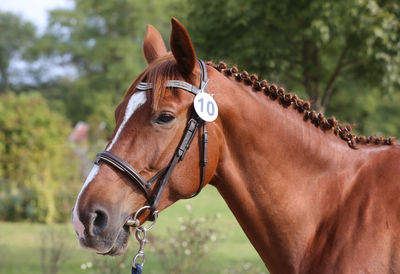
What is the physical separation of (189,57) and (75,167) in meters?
13.5

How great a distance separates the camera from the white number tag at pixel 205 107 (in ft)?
7.04

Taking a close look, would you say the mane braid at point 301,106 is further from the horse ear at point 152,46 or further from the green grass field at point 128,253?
the green grass field at point 128,253

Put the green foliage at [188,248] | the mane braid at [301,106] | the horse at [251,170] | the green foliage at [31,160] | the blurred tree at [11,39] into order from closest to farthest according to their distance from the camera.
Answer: the horse at [251,170] < the mane braid at [301,106] < the green foliage at [188,248] < the green foliage at [31,160] < the blurred tree at [11,39]

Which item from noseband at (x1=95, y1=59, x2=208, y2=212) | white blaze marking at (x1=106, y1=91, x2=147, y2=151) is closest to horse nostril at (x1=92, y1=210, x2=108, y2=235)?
noseband at (x1=95, y1=59, x2=208, y2=212)

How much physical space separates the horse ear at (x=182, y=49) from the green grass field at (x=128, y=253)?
343cm

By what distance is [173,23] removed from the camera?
2.06m

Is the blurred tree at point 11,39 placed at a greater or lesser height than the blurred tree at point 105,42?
greater

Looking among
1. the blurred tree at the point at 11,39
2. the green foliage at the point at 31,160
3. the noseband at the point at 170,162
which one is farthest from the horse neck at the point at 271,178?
the blurred tree at the point at 11,39

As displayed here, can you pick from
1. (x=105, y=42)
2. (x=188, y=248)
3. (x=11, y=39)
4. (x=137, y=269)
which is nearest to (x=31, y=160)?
(x=188, y=248)

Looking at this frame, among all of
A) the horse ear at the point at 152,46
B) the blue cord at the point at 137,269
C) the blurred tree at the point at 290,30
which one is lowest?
the blue cord at the point at 137,269

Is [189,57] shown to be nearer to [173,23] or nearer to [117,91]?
[173,23]

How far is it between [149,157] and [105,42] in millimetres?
32459

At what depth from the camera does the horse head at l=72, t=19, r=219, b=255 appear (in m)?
1.97

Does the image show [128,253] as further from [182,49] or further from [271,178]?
[182,49]
